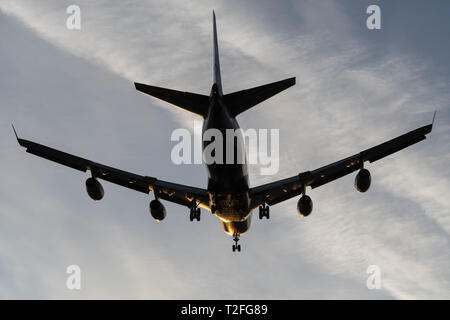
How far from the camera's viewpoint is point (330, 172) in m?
28.0

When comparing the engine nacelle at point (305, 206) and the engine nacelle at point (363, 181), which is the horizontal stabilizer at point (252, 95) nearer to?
the engine nacelle at point (305, 206)

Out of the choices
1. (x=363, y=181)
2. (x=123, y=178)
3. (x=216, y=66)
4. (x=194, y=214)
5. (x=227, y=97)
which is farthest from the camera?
(x=216, y=66)

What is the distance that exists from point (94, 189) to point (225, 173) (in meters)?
7.63

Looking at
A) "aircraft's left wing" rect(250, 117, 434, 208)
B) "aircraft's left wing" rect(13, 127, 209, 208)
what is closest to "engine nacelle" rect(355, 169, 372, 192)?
"aircraft's left wing" rect(250, 117, 434, 208)

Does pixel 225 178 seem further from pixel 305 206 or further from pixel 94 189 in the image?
pixel 94 189

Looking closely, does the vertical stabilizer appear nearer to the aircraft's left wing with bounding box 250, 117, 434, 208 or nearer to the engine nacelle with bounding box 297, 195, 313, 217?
the aircraft's left wing with bounding box 250, 117, 434, 208

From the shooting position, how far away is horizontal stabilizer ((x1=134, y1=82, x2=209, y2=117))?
24781 millimetres

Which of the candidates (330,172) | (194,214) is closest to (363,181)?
(330,172)

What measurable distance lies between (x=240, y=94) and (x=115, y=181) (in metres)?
9.81
